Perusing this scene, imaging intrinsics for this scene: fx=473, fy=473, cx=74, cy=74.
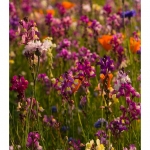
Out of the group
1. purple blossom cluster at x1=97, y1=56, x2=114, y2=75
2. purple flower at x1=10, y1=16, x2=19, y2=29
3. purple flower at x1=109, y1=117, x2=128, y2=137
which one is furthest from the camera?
purple flower at x1=10, y1=16, x2=19, y2=29

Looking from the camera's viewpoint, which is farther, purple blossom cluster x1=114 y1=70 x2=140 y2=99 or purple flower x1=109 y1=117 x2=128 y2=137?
purple flower x1=109 y1=117 x2=128 y2=137

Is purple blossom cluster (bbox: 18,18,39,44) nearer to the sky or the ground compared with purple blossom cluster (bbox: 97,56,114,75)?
nearer to the sky

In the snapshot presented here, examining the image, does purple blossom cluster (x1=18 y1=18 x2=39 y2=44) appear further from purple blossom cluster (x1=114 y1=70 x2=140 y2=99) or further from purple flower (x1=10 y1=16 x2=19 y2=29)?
purple flower (x1=10 y1=16 x2=19 y2=29)

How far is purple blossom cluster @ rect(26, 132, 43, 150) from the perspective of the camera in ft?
8.20

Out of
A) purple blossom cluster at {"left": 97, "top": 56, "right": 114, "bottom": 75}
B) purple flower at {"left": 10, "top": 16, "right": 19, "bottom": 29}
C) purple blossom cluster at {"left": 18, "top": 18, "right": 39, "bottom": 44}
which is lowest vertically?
purple blossom cluster at {"left": 97, "top": 56, "right": 114, "bottom": 75}

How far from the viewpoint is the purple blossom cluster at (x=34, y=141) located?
2.50 meters

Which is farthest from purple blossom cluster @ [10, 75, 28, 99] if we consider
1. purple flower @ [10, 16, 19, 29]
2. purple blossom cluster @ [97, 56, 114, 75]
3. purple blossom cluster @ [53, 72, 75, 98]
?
purple flower @ [10, 16, 19, 29]

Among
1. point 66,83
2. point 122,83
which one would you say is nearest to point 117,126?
point 122,83

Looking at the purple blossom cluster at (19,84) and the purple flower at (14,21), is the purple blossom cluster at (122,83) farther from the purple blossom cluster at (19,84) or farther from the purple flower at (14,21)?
the purple flower at (14,21)

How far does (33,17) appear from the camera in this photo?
553cm
